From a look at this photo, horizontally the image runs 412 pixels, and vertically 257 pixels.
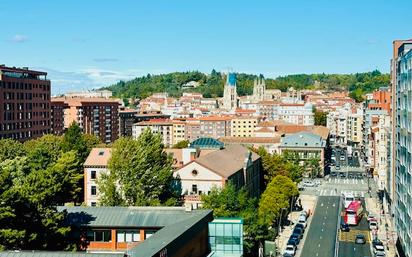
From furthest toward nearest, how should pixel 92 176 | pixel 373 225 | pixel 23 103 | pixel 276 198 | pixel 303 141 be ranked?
pixel 303 141 < pixel 23 103 < pixel 373 225 < pixel 276 198 < pixel 92 176

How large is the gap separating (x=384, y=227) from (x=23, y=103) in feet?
256

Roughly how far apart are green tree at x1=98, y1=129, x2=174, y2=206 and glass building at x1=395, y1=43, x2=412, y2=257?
825 inches

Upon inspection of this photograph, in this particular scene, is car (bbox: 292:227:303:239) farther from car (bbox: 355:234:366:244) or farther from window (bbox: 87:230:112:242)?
window (bbox: 87:230:112:242)

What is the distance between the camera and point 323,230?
7631 centimetres

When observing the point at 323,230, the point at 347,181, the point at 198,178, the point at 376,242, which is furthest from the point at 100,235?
the point at 347,181

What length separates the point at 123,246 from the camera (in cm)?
4388

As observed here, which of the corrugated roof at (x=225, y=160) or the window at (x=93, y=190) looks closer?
the corrugated roof at (x=225, y=160)

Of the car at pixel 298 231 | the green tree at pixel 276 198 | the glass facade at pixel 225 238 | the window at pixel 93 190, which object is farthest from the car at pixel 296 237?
the glass facade at pixel 225 238

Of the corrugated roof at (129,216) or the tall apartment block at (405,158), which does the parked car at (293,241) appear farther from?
the corrugated roof at (129,216)

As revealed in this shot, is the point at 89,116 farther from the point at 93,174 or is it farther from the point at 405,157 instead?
the point at 405,157

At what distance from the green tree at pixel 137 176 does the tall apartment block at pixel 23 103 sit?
212 feet

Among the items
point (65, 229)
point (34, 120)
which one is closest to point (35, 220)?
point (65, 229)

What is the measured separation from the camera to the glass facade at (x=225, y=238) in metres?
44.1

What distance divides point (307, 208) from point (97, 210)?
5109 centimetres
